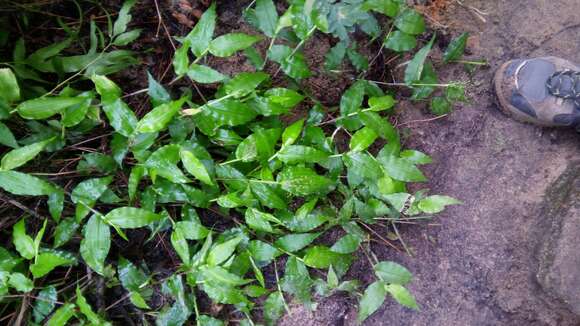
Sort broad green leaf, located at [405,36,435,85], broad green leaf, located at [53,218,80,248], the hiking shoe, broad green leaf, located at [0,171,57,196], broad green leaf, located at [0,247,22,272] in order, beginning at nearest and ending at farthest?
broad green leaf, located at [0,171,57,196] → broad green leaf, located at [0,247,22,272] → broad green leaf, located at [53,218,80,248] → broad green leaf, located at [405,36,435,85] → the hiking shoe

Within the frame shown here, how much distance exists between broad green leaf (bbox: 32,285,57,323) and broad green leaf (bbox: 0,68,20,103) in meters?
Answer: 0.61

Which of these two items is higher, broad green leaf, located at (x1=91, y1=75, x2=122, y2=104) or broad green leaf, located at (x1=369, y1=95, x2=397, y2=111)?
broad green leaf, located at (x1=91, y1=75, x2=122, y2=104)

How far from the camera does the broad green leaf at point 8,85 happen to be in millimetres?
1424

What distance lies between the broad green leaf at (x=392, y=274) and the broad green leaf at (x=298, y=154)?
1.47ft

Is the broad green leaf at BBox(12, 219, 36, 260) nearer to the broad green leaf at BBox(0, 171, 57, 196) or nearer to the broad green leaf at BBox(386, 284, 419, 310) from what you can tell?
the broad green leaf at BBox(0, 171, 57, 196)

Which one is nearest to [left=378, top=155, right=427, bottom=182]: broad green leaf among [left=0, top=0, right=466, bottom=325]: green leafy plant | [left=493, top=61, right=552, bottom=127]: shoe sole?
[left=0, top=0, right=466, bottom=325]: green leafy plant

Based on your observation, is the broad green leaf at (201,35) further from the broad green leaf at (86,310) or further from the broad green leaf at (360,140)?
the broad green leaf at (86,310)

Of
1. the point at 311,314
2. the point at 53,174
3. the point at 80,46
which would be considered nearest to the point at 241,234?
the point at 311,314

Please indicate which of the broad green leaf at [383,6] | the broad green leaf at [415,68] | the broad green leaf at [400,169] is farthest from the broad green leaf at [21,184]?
the broad green leaf at [415,68]

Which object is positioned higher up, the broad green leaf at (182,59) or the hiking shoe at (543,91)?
the broad green leaf at (182,59)

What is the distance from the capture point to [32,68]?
5.61 feet

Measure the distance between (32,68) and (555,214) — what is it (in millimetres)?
2007

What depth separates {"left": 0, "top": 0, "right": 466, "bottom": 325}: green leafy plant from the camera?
58.4 inches

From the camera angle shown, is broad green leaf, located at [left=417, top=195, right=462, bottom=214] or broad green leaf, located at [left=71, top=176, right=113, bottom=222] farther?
broad green leaf, located at [left=417, top=195, right=462, bottom=214]
